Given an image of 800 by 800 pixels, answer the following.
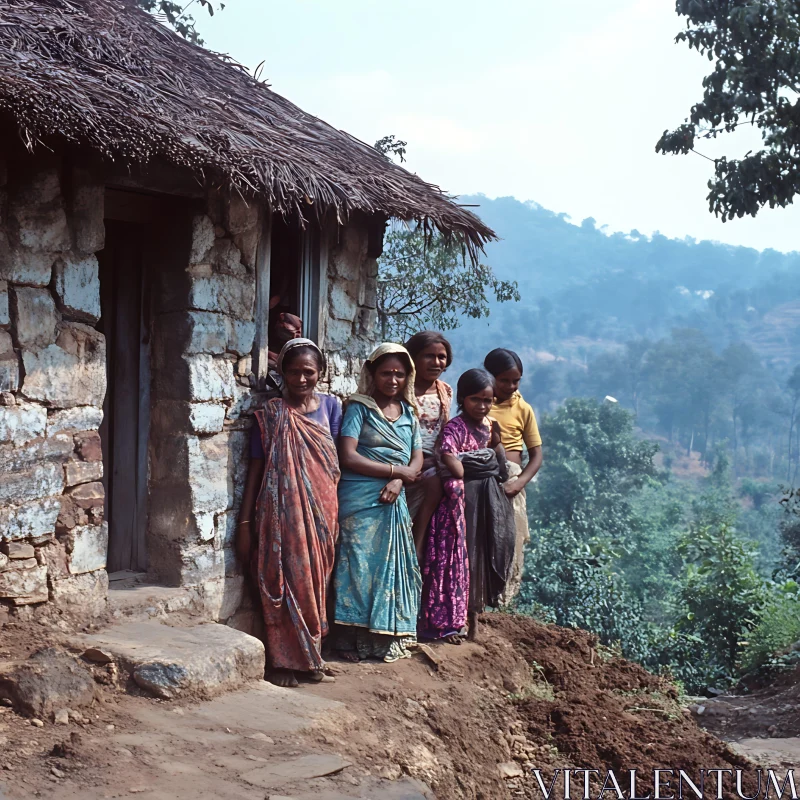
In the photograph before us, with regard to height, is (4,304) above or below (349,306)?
below

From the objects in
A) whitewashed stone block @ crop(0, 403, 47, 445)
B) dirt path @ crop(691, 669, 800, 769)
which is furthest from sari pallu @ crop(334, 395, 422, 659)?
dirt path @ crop(691, 669, 800, 769)

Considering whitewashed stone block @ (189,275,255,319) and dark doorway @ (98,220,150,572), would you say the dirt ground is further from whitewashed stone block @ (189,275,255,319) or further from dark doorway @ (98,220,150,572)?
whitewashed stone block @ (189,275,255,319)

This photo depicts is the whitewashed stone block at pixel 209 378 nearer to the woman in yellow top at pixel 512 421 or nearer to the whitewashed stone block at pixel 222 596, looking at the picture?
the whitewashed stone block at pixel 222 596

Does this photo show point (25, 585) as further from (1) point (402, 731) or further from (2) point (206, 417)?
(1) point (402, 731)

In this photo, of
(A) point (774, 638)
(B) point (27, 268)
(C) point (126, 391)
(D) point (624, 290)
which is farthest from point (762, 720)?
(D) point (624, 290)

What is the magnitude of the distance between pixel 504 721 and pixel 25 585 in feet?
7.46

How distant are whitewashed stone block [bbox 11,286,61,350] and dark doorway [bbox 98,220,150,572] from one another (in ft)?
2.59

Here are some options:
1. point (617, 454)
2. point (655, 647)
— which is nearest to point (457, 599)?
point (655, 647)

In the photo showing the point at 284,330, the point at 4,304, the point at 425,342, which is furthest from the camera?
the point at 284,330

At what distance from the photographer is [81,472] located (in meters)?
3.99

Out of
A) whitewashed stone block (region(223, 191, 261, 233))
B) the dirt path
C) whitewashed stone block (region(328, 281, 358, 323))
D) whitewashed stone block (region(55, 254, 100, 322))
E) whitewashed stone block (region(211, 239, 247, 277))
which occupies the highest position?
whitewashed stone block (region(223, 191, 261, 233))

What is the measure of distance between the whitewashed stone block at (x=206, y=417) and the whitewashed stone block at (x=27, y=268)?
910mm

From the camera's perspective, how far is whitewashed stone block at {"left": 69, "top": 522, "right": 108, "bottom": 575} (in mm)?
3945

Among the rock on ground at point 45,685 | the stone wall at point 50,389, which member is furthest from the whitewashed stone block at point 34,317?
the rock on ground at point 45,685
